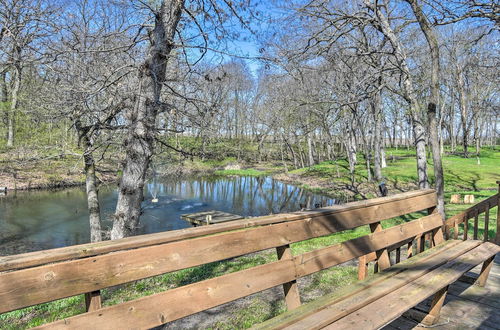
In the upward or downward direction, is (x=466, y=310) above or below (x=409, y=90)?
below

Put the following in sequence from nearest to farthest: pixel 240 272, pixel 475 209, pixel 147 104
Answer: pixel 240 272, pixel 147 104, pixel 475 209

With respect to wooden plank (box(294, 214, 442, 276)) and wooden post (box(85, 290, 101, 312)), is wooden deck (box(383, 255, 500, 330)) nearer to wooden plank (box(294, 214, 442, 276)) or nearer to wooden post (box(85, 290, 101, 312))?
wooden plank (box(294, 214, 442, 276))

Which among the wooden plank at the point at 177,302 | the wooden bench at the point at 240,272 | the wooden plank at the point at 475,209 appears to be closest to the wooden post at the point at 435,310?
the wooden bench at the point at 240,272

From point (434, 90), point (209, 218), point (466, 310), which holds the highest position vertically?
point (434, 90)

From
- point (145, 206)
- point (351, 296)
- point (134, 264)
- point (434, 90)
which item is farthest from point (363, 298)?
point (145, 206)

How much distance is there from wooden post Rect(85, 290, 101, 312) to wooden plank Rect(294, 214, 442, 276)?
1.30m

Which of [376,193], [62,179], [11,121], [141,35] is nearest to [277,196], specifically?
[376,193]

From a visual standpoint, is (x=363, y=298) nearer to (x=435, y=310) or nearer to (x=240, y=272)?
(x=240, y=272)

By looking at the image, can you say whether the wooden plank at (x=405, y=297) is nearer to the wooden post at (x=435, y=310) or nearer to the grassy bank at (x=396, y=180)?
the wooden post at (x=435, y=310)

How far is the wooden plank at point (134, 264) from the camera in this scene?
1.42 metres

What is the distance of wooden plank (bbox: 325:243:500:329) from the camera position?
2.08 metres

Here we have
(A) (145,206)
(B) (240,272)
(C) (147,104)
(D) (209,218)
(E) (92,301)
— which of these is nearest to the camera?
(E) (92,301)

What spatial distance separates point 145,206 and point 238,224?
11036 millimetres

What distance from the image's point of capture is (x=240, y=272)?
2.09m
